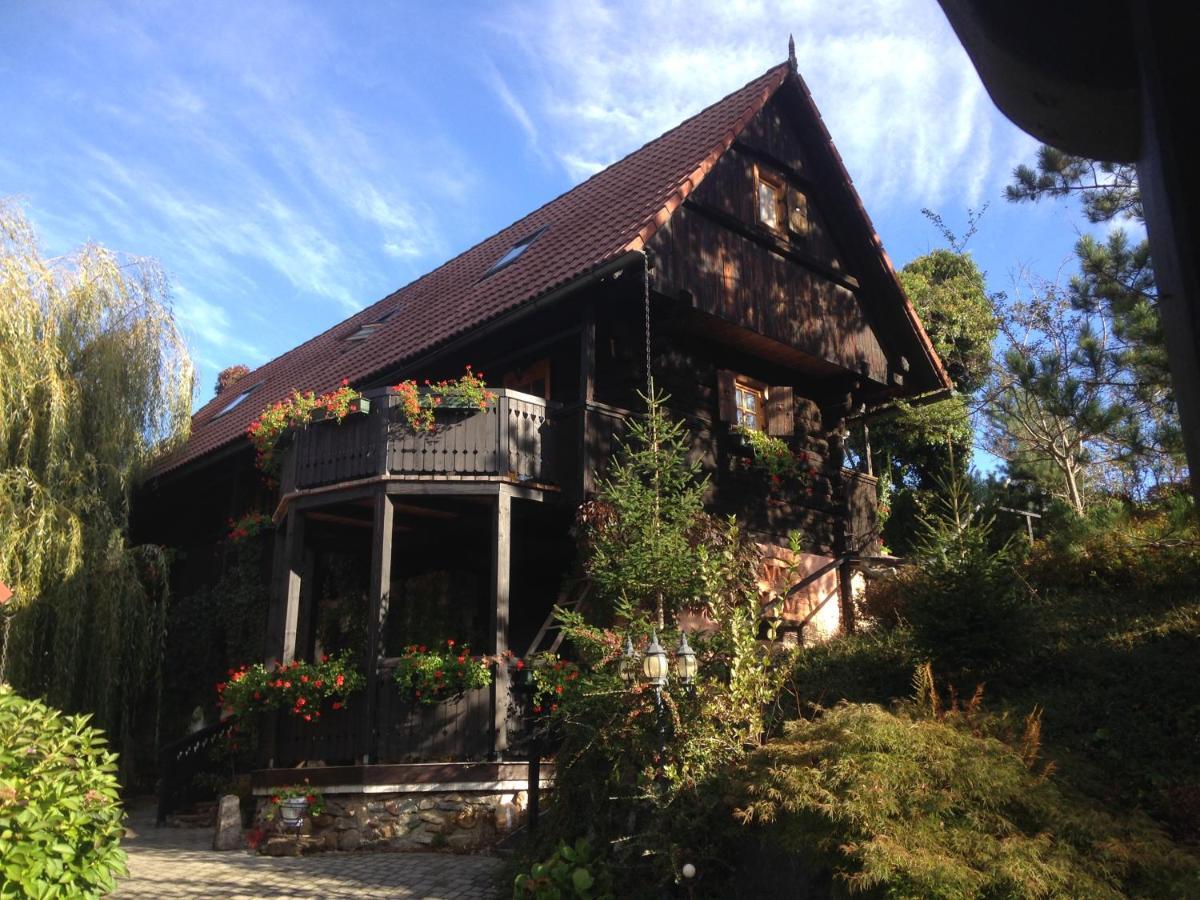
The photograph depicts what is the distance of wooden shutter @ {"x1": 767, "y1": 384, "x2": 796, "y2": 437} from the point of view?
14677 millimetres

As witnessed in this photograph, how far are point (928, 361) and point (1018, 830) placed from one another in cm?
1180

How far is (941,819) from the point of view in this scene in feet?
18.6

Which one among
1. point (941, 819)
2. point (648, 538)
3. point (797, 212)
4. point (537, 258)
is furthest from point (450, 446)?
point (941, 819)

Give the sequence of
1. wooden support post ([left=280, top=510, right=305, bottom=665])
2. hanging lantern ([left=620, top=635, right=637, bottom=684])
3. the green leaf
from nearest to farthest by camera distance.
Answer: the green leaf
hanging lantern ([left=620, top=635, right=637, bottom=684])
wooden support post ([left=280, top=510, right=305, bottom=665])

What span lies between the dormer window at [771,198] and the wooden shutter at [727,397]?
233cm

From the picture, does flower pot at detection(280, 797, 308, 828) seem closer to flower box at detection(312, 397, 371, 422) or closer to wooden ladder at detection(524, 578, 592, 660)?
wooden ladder at detection(524, 578, 592, 660)

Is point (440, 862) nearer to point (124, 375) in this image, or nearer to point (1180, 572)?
point (1180, 572)

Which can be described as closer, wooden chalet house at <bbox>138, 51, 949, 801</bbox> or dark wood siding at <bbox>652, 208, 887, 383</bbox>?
wooden chalet house at <bbox>138, 51, 949, 801</bbox>

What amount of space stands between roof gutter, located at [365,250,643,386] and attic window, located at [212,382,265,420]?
805 centimetres

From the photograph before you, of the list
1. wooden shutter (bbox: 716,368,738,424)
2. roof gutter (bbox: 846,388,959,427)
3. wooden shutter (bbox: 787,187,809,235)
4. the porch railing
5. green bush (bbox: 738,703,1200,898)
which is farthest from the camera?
roof gutter (bbox: 846,388,959,427)

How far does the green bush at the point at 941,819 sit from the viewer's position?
5.12m

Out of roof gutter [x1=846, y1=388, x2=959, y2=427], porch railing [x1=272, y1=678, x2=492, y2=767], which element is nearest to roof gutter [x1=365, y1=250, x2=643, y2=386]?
porch railing [x1=272, y1=678, x2=492, y2=767]

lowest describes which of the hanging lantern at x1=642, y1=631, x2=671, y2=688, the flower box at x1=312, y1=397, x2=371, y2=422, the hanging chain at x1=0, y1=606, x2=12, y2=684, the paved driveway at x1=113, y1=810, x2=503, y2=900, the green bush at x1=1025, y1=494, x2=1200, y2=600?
the paved driveway at x1=113, y1=810, x2=503, y2=900

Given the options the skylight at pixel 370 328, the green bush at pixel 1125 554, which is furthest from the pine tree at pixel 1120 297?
the skylight at pixel 370 328
